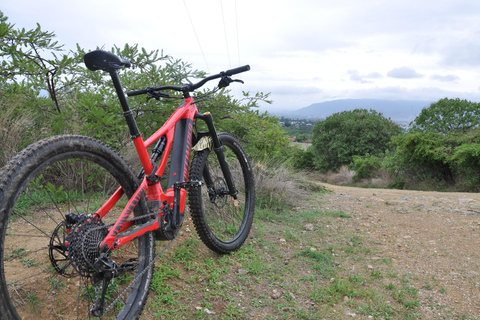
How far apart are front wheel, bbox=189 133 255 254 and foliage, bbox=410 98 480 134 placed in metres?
14.4

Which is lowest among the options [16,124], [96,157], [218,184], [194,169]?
[218,184]

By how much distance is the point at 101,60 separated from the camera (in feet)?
6.73

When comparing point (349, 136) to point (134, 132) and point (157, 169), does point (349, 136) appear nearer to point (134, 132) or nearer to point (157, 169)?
point (157, 169)

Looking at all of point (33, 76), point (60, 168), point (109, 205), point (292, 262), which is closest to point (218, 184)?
point (292, 262)

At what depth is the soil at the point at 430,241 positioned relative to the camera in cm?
288

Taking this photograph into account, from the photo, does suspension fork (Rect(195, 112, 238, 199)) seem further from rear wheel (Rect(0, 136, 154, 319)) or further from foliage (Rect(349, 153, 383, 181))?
foliage (Rect(349, 153, 383, 181))

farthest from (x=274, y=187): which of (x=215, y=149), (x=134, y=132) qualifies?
(x=134, y=132)

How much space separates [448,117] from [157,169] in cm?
1680

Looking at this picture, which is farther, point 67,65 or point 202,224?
point 67,65

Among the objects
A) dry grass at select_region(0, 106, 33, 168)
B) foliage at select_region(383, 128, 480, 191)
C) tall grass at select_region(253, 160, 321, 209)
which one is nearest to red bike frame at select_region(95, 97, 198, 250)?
dry grass at select_region(0, 106, 33, 168)

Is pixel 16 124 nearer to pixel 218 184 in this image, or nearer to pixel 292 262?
pixel 218 184

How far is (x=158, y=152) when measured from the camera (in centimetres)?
263

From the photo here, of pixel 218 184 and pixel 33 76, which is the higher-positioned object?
pixel 33 76

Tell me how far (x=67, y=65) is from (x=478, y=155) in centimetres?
1405
